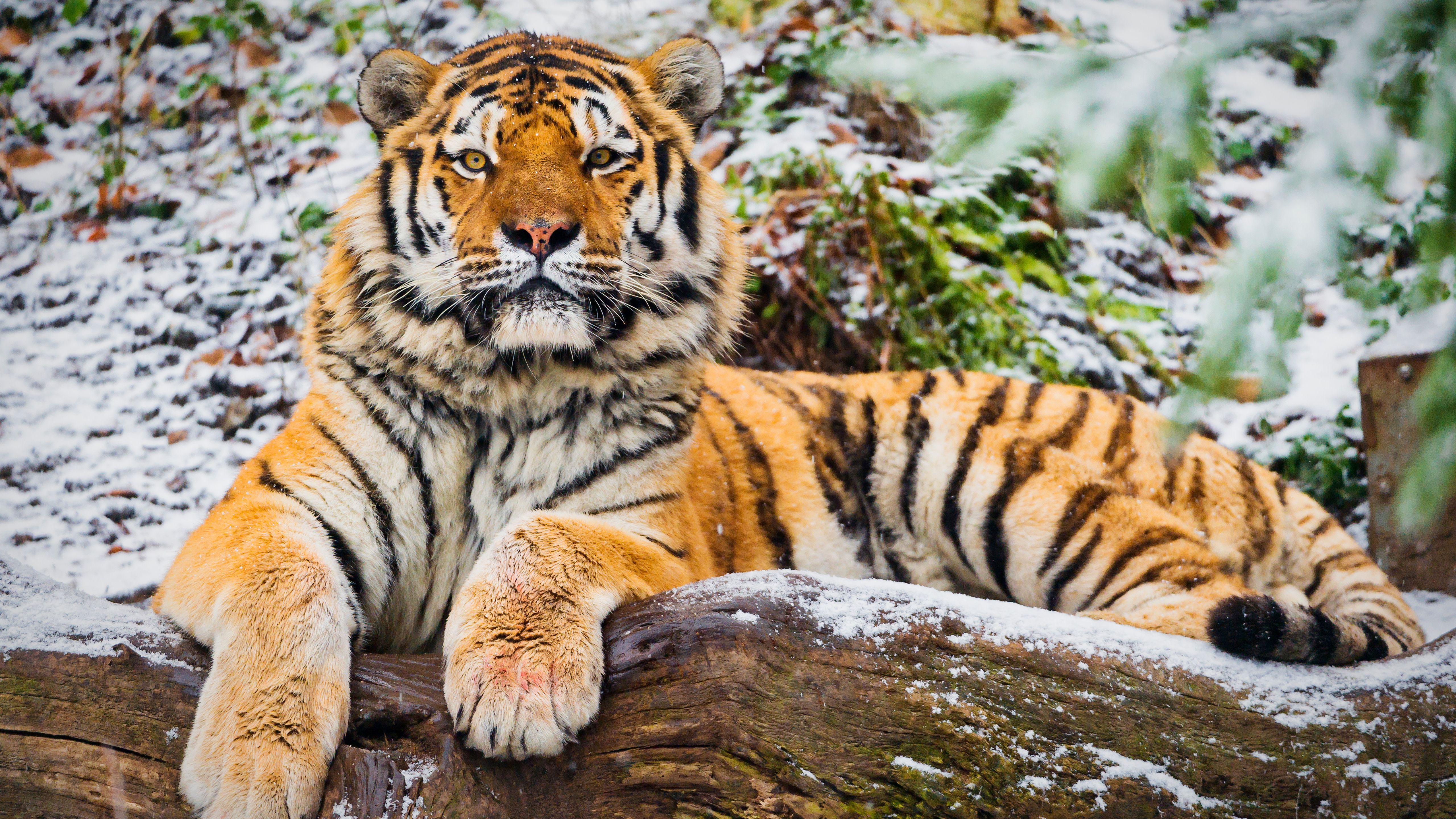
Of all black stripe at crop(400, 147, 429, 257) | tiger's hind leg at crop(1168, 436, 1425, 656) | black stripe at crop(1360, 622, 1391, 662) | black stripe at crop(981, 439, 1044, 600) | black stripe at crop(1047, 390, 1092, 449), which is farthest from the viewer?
black stripe at crop(1047, 390, 1092, 449)

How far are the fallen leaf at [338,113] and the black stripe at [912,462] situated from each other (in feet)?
13.6

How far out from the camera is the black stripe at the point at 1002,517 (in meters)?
3.04

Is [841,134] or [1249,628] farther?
[841,134]

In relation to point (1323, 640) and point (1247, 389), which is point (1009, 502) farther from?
point (1247, 389)

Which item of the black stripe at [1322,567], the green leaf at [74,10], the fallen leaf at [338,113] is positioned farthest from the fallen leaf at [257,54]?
the black stripe at [1322,567]

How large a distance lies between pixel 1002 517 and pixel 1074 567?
0.26 m

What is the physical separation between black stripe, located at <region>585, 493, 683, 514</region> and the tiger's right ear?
3.88 feet

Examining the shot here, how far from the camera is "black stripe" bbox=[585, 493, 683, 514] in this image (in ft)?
7.63

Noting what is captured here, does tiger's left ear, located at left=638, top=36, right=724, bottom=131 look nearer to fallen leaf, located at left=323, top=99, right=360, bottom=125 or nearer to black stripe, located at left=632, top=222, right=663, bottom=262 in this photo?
black stripe, located at left=632, top=222, right=663, bottom=262

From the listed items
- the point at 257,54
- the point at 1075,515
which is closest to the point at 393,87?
the point at 1075,515

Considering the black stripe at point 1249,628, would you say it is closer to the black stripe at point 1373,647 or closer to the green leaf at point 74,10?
the black stripe at point 1373,647

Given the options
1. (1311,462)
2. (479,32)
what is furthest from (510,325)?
(479,32)

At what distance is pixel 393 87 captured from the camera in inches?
101

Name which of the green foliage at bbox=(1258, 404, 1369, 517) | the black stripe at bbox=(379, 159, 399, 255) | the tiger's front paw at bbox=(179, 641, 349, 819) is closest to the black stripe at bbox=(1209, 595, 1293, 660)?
the tiger's front paw at bbox=(179, 641, 349, 819)
